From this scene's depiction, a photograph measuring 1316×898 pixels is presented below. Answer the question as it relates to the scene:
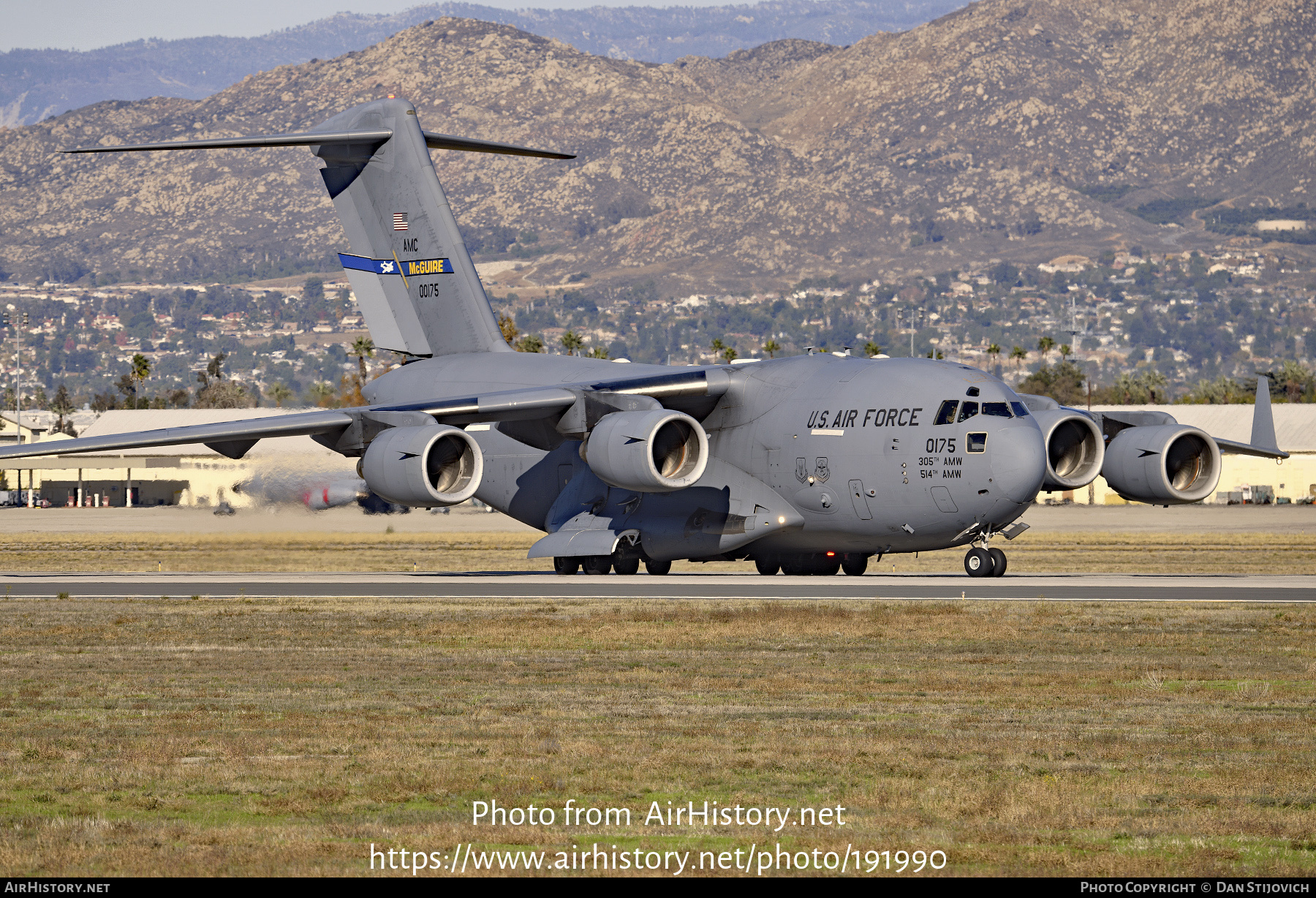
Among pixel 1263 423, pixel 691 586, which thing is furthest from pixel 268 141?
pixel 1263 423

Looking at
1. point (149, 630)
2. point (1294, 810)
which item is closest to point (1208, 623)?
point (1294, 810)

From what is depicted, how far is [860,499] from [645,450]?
152 inches

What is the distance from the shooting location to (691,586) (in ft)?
88.7

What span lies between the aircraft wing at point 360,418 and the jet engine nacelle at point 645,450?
919mm

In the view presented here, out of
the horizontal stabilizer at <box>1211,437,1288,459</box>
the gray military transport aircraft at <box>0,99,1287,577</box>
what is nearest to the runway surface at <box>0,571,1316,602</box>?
the gray military transport aircraft at <box>0,99,1287,577</box>

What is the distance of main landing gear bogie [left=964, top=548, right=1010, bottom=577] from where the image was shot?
92.9 feet

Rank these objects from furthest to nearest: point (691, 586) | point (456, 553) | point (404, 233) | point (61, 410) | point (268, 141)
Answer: point (61, 410) → point (456, 553) → point (404, 233) → point (268, 141) → point (691, 586)

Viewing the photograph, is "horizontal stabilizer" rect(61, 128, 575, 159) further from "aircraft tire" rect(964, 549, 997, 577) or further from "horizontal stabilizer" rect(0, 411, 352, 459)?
"aircraft tire" rect(964, 549, 997, 577)

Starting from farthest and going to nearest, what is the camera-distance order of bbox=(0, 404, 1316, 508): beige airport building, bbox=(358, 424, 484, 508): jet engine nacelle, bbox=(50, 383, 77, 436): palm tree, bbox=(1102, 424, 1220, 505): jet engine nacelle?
bbox=(50, 383, 77, 436): palm tree → bbox=(0, 404, 1316, 508): beige airport building → bbox=(1102, 424, 1220, 505): jet engine nacelle → bbox=(358, 424, 484, 508): jet engine nacelle

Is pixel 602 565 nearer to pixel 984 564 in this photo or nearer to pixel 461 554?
pixel 984 564

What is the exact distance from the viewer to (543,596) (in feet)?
82.5

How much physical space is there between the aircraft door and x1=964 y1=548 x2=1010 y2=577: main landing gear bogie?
2062mm

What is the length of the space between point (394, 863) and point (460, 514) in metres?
58.3

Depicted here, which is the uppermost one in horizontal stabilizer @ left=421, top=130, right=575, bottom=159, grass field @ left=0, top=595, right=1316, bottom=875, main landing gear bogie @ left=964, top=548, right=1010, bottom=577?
horizontal stabilizer @ left=421, top=130, right=575, bottom=159
